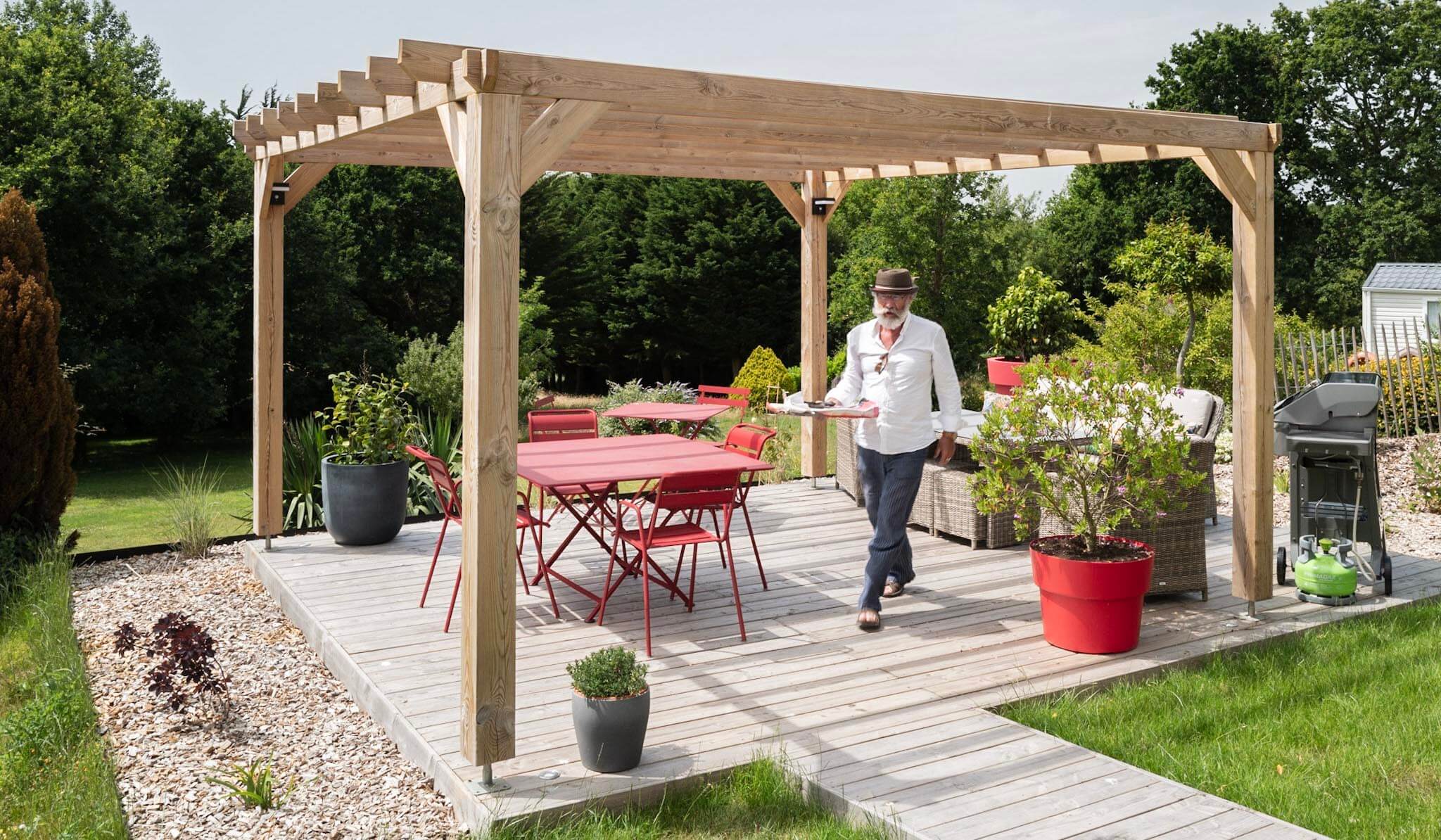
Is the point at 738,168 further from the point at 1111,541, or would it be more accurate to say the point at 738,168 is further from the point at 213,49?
the point at 213,49

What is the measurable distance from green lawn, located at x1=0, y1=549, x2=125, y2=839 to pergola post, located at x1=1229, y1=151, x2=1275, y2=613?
5.09 metres

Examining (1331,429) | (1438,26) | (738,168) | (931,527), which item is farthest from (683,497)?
(1438,26)

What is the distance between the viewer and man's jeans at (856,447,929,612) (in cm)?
537

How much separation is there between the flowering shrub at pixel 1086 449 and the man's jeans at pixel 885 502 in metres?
0.32

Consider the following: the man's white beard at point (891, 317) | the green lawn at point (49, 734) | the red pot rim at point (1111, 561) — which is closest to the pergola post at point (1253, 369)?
the red pot rim at point (1111, 561)

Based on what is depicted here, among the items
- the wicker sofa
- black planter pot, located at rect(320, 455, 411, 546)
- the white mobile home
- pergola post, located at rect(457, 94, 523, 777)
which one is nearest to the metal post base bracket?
pergola post, located at rect(457, 94, 523, 777)

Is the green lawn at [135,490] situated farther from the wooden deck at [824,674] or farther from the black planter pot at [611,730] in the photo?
the black planter pot at [611,730]

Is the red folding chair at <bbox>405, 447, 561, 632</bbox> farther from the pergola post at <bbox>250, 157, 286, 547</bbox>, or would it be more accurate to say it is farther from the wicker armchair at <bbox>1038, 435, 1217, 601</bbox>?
the wicker armchair at <bbox>1038, 435, 1217, 601</bbox>

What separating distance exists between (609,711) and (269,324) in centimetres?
469

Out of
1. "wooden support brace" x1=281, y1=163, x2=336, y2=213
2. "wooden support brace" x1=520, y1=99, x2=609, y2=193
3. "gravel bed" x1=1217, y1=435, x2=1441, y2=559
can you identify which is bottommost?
"gravel bed" x1=1217, y1=435, x2=1441, y2=559

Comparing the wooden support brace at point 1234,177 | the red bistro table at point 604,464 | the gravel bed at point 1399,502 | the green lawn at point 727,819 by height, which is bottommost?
the green lawn at point 727,819

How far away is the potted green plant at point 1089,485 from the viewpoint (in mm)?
4996

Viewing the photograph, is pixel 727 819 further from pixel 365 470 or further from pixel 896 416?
pixel 365 470

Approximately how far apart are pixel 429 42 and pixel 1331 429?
4.87m
